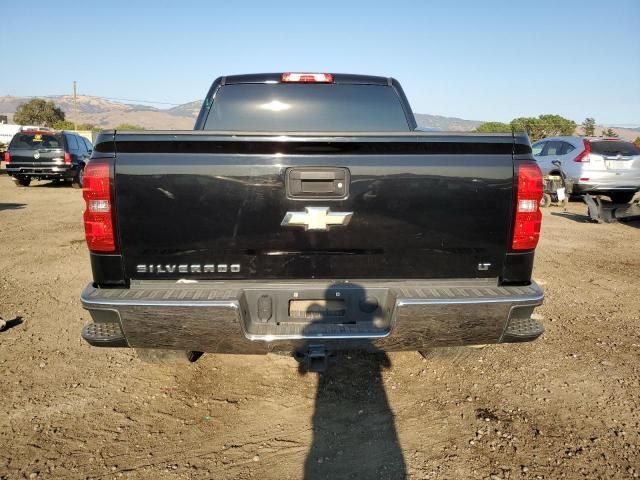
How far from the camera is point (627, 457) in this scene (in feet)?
8.36

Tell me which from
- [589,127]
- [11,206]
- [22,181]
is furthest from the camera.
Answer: [589,127]

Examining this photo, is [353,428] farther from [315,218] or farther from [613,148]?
[613,148]

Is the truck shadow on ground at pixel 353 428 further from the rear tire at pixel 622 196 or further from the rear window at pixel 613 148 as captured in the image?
the rear tire at pixel 622 196

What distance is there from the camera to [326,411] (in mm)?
2996

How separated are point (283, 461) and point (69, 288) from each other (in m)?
4.02

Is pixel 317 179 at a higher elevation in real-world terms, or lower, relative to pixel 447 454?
higher

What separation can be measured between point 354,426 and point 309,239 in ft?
3.87

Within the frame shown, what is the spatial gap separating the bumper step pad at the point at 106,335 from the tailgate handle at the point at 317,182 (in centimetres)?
117

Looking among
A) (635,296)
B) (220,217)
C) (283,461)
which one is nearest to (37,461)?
(283,461)

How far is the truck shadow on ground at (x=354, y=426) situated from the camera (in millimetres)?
2463

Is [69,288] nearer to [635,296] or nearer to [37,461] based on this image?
[37,461]

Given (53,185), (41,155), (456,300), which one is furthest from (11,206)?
(456,300)

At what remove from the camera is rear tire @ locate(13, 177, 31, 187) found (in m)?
15.9

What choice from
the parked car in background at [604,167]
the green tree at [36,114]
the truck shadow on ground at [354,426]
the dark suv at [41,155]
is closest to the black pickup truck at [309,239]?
the truck shadow on ground at [354,426]
